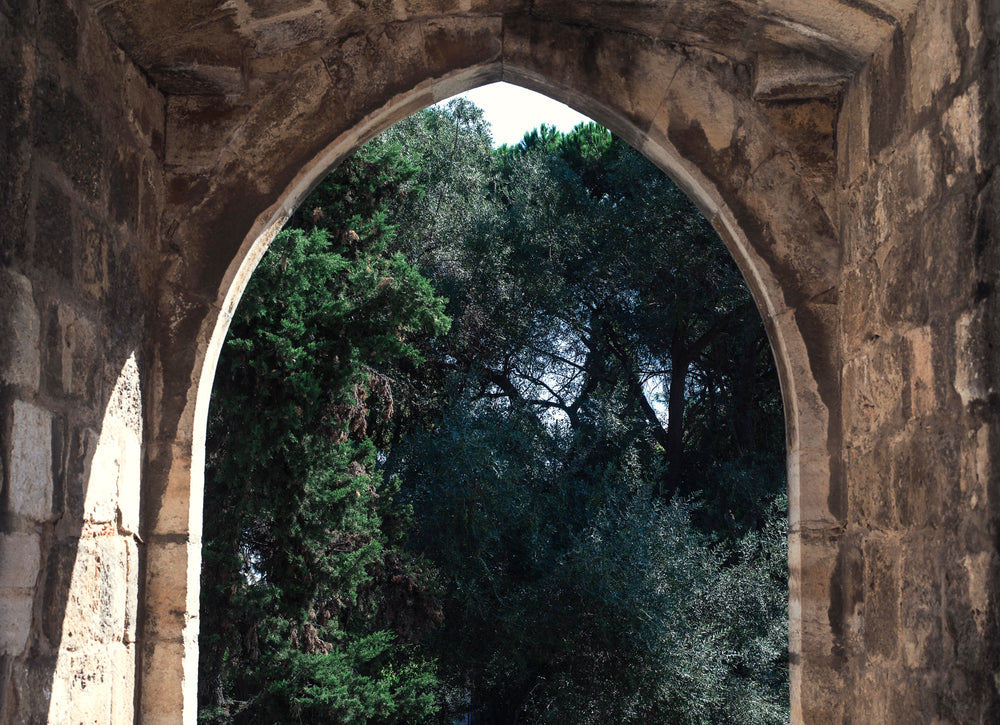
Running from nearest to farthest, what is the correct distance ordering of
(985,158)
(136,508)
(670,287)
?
1. (985,158)
2. (136,508)
3. (670,287)

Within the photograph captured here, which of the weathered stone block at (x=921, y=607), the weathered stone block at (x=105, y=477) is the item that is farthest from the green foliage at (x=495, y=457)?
the weathered stone block at (x=921, y=607)

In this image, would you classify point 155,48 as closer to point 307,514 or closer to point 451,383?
point 307,514

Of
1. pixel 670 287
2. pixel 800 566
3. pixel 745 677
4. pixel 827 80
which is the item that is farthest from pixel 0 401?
pixel 670 287

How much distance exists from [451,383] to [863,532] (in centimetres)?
826

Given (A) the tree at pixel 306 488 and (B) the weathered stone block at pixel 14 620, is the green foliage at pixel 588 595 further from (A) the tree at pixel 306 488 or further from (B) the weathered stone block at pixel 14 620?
(B) the weathered stone block at pixel 14 620

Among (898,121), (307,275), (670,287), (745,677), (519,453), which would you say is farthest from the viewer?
(670,287)

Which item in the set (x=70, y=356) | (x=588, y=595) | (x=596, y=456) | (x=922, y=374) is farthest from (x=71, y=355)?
(x=596, y=456)

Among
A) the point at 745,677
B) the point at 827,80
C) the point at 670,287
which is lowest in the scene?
the point at 745,677

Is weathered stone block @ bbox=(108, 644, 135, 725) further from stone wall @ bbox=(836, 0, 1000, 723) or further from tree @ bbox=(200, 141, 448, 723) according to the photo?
tree @ bbox=(200, 141, 448, 723)

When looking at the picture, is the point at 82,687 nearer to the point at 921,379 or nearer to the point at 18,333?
the point at 18,333

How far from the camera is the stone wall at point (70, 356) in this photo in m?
1.89

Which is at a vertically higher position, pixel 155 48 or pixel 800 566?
pixel 155 48

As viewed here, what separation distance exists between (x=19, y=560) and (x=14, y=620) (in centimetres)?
11

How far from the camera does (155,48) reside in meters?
2.48
